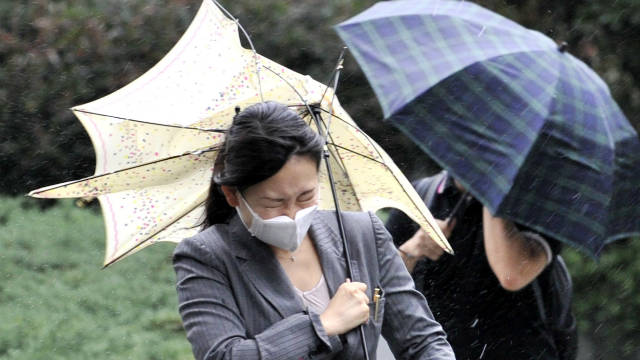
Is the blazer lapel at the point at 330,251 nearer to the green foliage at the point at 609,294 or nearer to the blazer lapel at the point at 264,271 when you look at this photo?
the blazer lapel at the point at 264,271

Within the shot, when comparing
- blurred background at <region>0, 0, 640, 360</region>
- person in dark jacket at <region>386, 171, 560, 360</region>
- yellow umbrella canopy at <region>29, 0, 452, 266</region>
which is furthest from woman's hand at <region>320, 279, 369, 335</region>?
blurred background at <region>0, 0, 640, 360</region>

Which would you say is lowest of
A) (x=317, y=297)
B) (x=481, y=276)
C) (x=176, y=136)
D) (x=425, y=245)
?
(x=481, y=276)

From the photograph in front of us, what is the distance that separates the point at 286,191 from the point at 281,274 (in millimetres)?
246

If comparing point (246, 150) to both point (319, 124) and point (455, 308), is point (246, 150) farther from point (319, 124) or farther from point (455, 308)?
point (455, 308)

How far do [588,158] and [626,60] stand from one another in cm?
459

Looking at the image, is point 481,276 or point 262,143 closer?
point 262,143

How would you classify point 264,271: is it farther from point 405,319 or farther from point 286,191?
point 405,319

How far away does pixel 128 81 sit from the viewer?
821cm

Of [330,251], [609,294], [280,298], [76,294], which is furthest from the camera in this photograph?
[609,294]

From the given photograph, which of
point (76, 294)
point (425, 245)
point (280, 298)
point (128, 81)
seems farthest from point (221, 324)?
point (128, 81)

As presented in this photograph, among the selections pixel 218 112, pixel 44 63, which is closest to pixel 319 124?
pixel 218 112

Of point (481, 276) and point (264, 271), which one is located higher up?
point (264, 271)

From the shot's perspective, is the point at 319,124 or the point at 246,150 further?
the point at 319,124

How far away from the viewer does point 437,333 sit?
3176 mm
